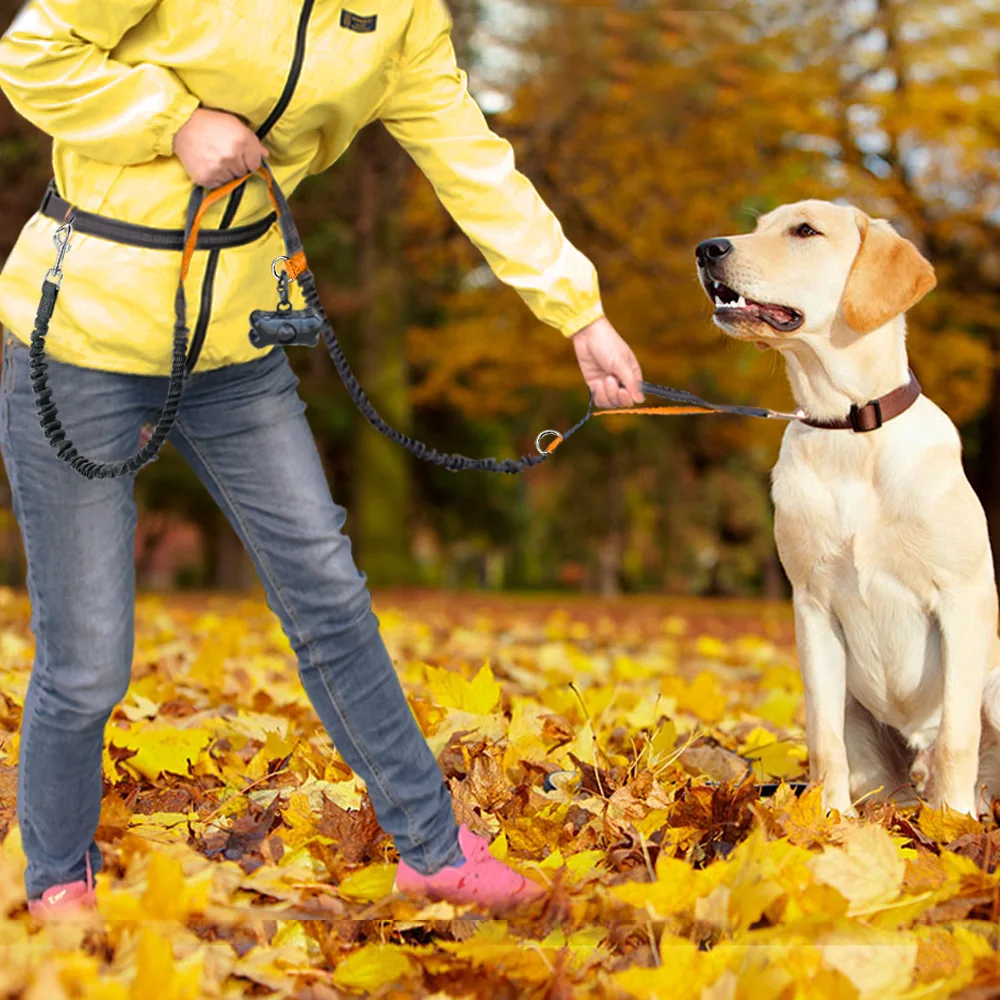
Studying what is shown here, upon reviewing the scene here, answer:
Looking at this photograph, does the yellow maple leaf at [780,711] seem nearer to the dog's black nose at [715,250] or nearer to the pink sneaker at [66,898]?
the dog's black nose at [715,250]

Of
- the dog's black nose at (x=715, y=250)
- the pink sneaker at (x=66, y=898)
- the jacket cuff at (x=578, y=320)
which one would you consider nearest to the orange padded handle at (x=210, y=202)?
the jacket cuff at (x=578, y=320)

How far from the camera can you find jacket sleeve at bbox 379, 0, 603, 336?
2.72m

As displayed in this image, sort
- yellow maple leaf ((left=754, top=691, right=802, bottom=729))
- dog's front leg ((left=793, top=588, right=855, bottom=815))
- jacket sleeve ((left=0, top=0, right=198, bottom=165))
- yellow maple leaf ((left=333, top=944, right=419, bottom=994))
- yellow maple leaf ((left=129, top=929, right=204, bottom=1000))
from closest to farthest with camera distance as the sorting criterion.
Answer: yellow maple leaf ((left=129, top=929, right=204, bottom=1000))
yellow maple leaf ((left=333, top=944, right=419, bottom=994))
jacket sleeve ((left=0, top=0, right=198, bottom=165))
dog's front leg ((left=793, top=588, right=855, bottom=815))
yellow maple leaf ((left=754, top=691, right=802, bottom=729))

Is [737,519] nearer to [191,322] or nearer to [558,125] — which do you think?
[558,125]

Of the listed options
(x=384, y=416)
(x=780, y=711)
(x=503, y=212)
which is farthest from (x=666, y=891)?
(x=384, y=416)

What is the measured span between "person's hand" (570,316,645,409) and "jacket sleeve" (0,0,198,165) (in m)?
0.97

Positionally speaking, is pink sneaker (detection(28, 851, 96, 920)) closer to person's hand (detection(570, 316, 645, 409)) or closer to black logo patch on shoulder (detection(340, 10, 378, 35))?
person's hand (detection(570, 316, 645, 409))

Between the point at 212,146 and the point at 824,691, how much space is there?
2.17 metres

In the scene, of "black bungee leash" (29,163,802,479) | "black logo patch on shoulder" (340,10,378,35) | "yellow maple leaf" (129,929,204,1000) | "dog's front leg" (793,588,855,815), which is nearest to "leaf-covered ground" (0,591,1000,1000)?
"yellow maple leaf" (129,929,204,1000)

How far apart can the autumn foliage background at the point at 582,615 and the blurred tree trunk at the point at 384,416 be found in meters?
0.06

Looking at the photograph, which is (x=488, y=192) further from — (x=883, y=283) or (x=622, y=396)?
(x=883, y=283)

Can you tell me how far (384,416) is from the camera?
1741cm

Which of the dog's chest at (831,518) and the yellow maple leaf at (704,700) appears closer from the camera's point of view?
the dog's chest at (831,518)

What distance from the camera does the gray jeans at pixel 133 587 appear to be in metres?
2.39
